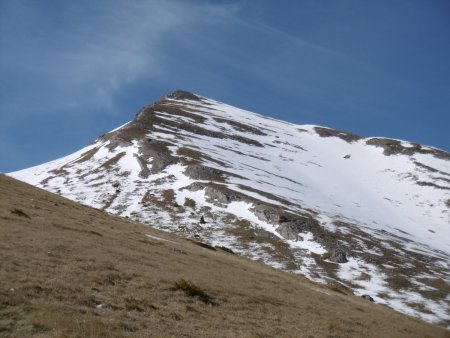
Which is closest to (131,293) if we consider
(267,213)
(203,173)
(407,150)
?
(267,213)

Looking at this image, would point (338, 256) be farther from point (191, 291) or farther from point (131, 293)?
point (131, 293)

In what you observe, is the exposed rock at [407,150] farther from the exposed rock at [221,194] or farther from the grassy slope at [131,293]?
the grassy slope at [131,293]

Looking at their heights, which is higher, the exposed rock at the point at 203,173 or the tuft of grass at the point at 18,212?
the exposed rock at the point at 203,173

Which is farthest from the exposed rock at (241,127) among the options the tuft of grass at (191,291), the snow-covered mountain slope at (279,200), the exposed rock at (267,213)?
the tuft of grass at (191,291)

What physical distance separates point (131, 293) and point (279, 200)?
7495 centimetres

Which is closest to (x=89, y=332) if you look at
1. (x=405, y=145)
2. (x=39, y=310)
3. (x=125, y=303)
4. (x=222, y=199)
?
(x=39, y=310)

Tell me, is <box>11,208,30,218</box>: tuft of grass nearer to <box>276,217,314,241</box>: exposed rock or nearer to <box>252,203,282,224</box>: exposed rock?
<box>276,217,314,241</box>: exposed rock

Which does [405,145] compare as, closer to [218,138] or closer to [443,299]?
[218,138]

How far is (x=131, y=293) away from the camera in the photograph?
20.8 meters

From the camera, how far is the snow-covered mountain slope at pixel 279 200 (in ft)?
228

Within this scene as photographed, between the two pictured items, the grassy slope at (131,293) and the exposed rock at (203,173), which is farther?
the exposed rock at (203,173)

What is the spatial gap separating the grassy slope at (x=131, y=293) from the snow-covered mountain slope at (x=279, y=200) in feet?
104

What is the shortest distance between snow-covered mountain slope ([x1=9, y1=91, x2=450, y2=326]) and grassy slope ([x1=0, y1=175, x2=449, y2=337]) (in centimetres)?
3172

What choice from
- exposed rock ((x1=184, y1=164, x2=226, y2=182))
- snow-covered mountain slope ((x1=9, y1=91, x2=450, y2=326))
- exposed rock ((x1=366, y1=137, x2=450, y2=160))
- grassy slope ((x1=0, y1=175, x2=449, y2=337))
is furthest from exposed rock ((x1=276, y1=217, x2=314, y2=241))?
exposed rock ((x1=366, y1=137, x2=450, y2=160))
